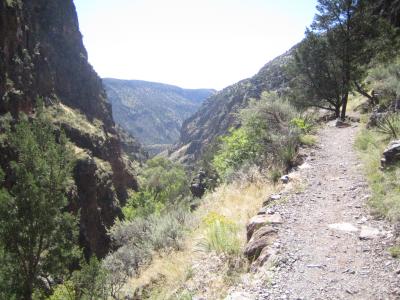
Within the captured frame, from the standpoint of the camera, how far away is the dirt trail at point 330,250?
4.21 meters

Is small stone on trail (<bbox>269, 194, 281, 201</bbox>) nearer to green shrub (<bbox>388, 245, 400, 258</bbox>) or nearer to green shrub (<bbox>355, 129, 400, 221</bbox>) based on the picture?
green shrub (<bbox>355, 129, 400, 221</bbox>)

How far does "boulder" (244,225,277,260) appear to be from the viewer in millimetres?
5414

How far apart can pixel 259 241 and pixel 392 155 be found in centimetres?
363

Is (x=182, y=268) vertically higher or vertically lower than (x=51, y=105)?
lower

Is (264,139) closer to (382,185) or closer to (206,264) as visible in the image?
(382,185)

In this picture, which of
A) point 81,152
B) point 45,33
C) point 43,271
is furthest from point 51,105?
point 43,271

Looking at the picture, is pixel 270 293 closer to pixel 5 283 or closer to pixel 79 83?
pixel 5 283

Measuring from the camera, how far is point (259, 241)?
5.55 m

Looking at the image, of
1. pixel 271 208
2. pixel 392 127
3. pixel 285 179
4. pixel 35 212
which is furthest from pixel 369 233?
pixel 35 212

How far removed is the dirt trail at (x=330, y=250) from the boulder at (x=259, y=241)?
142 mm

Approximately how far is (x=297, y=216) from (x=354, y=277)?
204cm

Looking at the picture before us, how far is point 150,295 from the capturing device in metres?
6.67

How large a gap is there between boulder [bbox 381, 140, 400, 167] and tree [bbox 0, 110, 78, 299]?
14465mm

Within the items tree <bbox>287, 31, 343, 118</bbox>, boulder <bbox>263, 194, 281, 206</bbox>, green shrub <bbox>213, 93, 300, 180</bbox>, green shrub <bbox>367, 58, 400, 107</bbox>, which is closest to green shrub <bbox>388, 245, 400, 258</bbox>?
boulder <bbox>263, 194, 281, 206</bbox>
